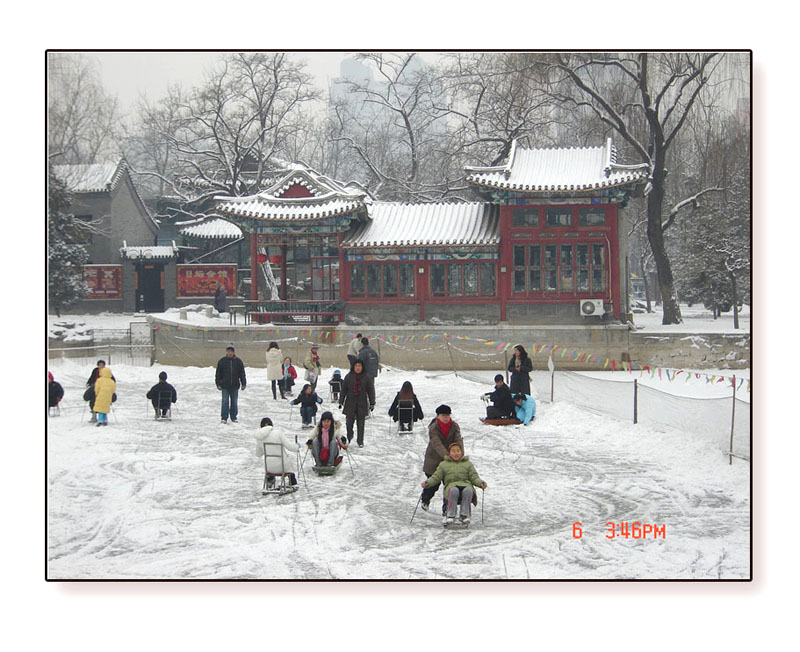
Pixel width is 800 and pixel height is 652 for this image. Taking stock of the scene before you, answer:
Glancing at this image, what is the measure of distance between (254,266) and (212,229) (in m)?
1.07

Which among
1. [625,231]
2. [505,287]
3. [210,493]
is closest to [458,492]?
[210,493]

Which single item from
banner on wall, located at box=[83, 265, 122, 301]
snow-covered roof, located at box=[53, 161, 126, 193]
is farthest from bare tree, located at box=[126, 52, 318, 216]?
banner on wall, located at box=[83, 265, 122, 301]

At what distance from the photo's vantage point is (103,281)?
33.9 ft

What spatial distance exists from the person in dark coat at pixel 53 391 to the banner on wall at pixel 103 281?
1.26 m

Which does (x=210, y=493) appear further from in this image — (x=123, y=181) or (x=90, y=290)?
(x=123, y=181)

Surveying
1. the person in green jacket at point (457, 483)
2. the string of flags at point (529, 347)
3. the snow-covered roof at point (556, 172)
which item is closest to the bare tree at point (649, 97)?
the snow-covered roof at point (556, 172)

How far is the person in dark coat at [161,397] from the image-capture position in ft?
35.4

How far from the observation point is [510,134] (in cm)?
1291

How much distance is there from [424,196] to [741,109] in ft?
20.8

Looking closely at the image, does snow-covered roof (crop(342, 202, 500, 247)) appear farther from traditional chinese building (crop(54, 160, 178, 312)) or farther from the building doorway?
traditional chinese building (crop(54, 160, 178, 312))

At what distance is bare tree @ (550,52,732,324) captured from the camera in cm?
927

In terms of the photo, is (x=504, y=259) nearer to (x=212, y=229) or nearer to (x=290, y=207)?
(x=290, y=207)

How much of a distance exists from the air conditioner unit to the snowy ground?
4.33 metres

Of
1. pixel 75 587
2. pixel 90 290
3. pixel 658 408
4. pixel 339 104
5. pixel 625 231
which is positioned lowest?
pixel 75 587
